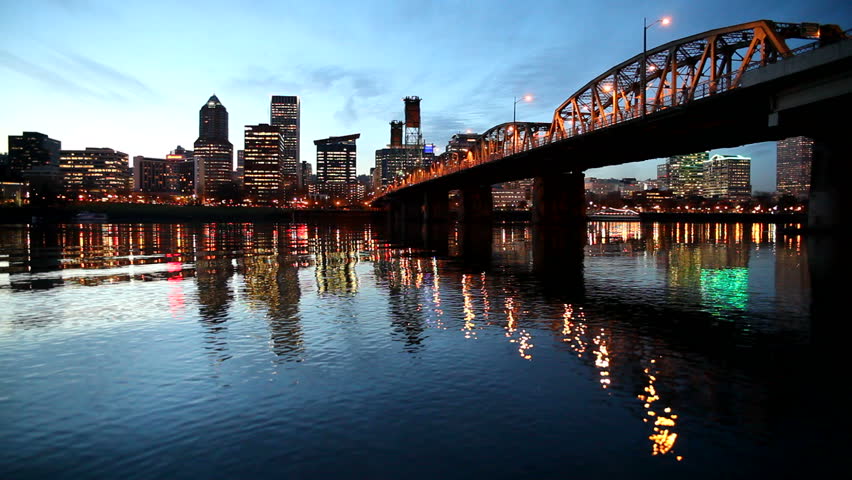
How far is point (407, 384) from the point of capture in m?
12.0

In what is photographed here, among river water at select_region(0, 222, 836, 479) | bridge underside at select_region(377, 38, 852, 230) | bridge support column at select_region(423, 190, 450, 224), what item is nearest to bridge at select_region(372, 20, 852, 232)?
bridge underside at select_region(377, 38, 852, 230)

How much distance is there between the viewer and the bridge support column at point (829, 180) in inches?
2330

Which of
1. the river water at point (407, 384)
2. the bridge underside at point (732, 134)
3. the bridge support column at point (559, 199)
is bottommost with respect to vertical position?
the river water at point (407, 384)

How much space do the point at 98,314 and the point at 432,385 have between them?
14821 millimetres

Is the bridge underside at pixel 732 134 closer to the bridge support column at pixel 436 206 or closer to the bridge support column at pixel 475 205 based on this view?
the bridge support column at pixel 475 205

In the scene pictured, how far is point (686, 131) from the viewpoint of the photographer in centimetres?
5428

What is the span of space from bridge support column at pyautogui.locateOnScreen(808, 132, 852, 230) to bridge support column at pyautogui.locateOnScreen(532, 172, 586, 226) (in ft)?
117

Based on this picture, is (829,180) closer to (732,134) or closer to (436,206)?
(732,134)

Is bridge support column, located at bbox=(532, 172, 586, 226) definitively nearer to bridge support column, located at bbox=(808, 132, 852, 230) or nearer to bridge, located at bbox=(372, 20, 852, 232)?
bridge, located at bbox=(372, 20, 852, 232)

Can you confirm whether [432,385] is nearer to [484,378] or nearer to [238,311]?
[484,378]

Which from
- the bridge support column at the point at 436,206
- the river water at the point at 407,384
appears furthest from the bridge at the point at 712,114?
the bridge support column at the point at 436,206

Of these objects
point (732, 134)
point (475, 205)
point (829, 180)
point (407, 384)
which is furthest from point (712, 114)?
point (475, 205)

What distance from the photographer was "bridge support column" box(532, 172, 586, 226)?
95438 mm

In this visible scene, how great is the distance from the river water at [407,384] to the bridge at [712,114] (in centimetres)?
1825
